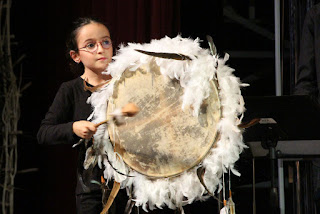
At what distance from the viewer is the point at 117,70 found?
6.29 ft

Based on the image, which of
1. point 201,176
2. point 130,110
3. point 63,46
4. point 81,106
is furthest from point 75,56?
point 201,176

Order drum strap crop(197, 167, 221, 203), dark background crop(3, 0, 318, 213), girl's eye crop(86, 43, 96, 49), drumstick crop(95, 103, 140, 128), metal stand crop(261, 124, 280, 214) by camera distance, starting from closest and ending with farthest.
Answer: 1. drumstick crop(95, 103, 140, 128)
2. drum strap crop(197, 167, 221, 203)
3. metal stand crop(261, 124, 280, 214)
4. girl's eye crop(86, 43, 96, 49)
5. dark background crop(3, 0, 318, 213)

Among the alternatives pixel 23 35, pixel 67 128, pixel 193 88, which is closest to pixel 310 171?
pixel 193 88

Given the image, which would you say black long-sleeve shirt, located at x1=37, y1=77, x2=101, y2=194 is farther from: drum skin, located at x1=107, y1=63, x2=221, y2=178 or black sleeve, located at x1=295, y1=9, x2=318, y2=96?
black sleeve, located at x1=295, y1=9, x2=318, y2=96

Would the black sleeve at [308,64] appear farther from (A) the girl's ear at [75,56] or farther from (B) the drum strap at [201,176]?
(A) the girl's ear at [75,56]

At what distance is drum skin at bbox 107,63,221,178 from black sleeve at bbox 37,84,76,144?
17 centimetres

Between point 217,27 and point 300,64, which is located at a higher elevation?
point 217,27

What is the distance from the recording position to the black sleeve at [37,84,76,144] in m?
1.94

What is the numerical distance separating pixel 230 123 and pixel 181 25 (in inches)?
51.1

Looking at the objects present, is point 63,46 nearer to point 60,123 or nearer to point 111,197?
point 60,123

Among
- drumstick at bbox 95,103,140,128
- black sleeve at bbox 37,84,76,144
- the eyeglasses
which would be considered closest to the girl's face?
the eyeglasses

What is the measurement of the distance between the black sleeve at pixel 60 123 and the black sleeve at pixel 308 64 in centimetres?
105

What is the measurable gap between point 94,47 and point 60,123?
35 cm

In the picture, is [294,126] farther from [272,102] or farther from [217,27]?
[217,27]
